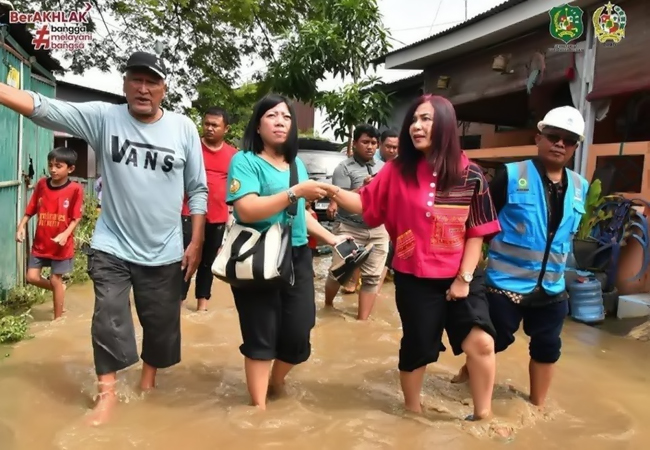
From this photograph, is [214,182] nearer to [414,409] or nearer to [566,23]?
[414,409]

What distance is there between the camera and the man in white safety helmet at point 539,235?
120 inches

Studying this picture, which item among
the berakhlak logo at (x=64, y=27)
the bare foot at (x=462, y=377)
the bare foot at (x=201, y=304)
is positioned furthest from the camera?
the berakhlak logo at (x=64, y=27)

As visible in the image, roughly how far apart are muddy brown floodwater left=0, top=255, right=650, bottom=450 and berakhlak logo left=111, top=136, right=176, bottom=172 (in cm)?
137

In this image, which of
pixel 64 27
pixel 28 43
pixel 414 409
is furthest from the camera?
pixel 64 27

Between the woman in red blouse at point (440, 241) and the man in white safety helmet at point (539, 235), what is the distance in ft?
0.87

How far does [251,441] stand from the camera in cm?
273

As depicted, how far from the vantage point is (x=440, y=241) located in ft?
9.23

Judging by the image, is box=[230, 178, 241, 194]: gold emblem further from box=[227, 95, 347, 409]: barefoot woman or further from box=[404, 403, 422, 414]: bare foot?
box=[404, 403, 422, 414]: bare foot

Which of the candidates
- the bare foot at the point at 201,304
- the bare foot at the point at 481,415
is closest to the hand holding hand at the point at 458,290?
the bare foot at the point at 481,415

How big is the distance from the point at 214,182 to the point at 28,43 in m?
2.83

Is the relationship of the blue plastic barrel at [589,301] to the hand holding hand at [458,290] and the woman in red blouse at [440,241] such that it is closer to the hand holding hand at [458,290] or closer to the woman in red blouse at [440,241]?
the woman in red blouse at [440,241]

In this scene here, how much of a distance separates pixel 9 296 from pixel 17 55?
2.39 meters

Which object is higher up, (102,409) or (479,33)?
(479,33)

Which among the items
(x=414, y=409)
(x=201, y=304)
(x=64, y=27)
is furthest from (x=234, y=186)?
(x=64, y=27)
